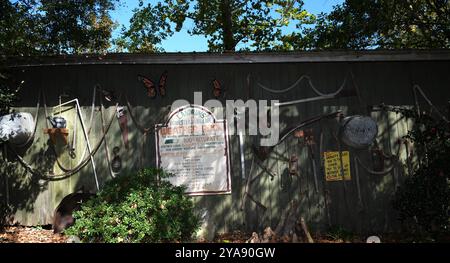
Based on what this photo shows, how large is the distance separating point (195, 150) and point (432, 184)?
4.10 metres

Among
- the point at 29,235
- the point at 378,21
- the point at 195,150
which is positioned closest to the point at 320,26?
the point at 378,21

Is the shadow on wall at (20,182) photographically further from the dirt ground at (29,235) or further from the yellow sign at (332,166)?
the yellow sign at (332,166)

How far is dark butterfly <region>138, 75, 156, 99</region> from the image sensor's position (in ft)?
24.6

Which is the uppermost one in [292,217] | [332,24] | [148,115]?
[332,24]

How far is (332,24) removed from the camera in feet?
32.7

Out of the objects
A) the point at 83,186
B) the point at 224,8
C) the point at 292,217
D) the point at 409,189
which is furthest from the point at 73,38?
the point at 224,8

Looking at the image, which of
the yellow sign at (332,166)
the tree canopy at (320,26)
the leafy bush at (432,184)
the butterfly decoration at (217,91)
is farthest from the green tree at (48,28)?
the leafy bush at (432,184)

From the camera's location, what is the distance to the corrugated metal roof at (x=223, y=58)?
7.27 meters

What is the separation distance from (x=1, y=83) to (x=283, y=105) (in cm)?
502

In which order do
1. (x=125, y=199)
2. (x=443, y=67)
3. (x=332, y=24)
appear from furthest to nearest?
(x=332, y=24) < (x=443, y=67) < (x=125, y=199)

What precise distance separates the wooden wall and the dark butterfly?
0.09 metres

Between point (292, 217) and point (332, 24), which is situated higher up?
point (332, 24)

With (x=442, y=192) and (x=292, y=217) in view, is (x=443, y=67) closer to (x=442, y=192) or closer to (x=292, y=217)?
(x=442, y=192)

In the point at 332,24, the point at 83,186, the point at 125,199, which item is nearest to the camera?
the point at 125,199
